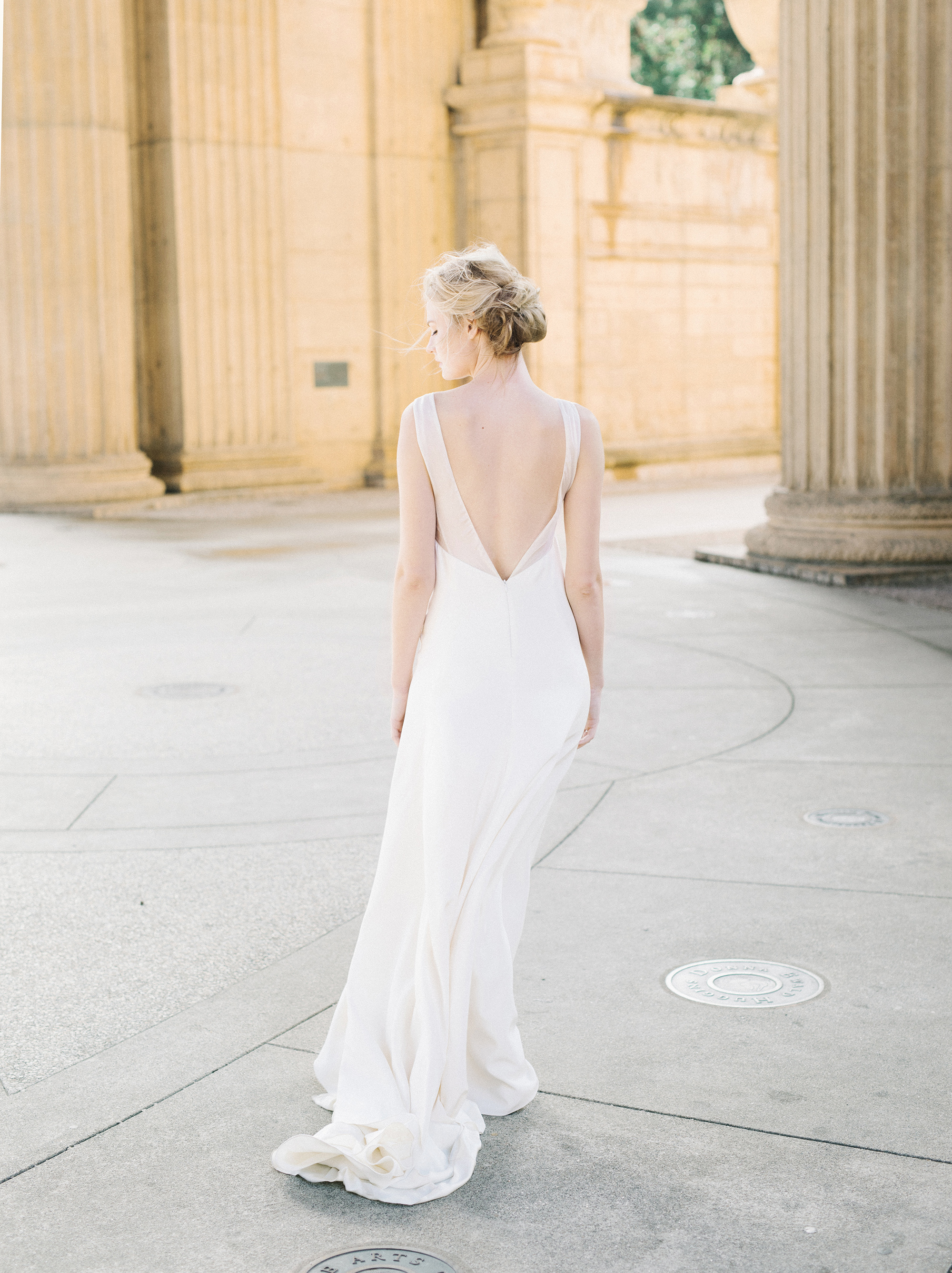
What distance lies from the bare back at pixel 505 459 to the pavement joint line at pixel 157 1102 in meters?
1.38

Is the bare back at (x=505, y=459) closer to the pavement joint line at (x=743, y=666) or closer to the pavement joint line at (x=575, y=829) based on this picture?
the pavement joint line at (x=575, y=829)

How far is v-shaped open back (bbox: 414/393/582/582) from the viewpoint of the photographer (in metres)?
3.32

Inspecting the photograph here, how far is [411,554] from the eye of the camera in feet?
11.1

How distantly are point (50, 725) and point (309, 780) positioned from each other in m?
1.69

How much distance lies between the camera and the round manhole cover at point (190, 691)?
321 inches

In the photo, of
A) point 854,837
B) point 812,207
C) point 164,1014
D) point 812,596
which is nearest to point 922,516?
point 812,596

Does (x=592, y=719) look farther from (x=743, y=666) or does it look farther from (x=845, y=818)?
(x=743, y=666)

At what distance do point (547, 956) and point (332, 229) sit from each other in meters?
17.1

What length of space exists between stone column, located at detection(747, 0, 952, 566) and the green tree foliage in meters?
37.7

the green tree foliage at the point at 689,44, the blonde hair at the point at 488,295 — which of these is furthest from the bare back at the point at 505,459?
the green tree foliage at the point at 689,44

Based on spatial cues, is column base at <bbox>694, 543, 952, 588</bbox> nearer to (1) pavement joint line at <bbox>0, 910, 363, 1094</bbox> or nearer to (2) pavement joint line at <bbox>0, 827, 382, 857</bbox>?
(2) pavement joint line at <bbox>0, 827, 382, 857</bbox>

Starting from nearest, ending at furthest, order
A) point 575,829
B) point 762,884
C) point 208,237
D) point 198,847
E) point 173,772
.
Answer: point 762,884
point 198,847
point 575,829
point 173,772
point 208,237

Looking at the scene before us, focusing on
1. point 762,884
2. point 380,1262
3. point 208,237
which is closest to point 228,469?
point 208,237

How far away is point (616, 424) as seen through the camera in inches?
871
